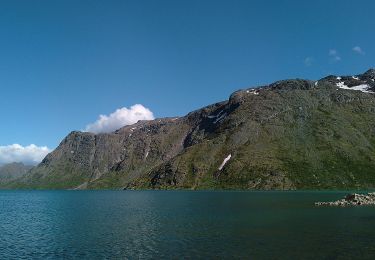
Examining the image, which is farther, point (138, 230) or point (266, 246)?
point (138, 230)

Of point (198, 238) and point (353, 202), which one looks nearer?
point (198, 238)

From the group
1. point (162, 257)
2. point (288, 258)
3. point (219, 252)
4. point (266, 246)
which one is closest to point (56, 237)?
point (162, 257)

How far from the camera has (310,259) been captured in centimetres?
5097

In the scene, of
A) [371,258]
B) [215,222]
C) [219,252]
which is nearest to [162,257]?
[219,252]

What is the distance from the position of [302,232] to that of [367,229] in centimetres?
1316

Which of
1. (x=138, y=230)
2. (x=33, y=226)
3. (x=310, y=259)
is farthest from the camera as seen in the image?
(x=33, y=226)

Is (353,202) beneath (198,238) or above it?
above

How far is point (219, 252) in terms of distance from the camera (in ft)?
187

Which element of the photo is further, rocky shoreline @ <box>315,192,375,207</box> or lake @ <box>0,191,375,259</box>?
rocky shoreline @ <box>315,192,375,207</box>

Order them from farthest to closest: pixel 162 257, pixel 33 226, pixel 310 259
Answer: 1. pixel 33 226
2. pixel 162 257
3. pixel 310 259

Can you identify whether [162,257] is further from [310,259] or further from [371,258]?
[371,258]

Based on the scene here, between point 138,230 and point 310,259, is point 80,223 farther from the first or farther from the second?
point 310,259

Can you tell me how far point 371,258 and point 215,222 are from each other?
151 feet

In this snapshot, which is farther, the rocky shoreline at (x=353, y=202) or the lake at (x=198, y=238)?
the rocky shoreline at (x=353, y=202)
